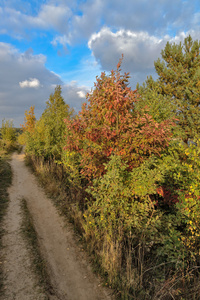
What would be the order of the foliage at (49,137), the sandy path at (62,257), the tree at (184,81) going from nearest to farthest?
the sandy path at (62,257), the foliage at (49,137), the tree at (184,81)

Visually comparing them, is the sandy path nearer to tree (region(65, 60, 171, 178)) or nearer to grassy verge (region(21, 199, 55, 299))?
grassy verge (region(21, 199, 55, 299))

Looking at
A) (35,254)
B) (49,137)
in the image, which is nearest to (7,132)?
(49,137)

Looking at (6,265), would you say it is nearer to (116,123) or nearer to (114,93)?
(116,123)

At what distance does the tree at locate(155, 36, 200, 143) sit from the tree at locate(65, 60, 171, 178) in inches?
537

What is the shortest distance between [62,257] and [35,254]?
683 mm

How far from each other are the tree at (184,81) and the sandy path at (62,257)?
47.8ft

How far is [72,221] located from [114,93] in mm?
4481

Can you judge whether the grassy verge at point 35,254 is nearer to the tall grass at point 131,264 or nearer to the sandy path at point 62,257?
the sandy path at point 62,257

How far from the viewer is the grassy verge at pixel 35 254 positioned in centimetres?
352

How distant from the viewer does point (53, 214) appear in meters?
6.59

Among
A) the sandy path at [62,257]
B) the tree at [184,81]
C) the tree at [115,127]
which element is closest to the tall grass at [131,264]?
the sandy path at [62,257]

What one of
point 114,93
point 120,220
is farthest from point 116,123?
point 120,220

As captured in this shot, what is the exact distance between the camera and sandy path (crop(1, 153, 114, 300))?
3.48m

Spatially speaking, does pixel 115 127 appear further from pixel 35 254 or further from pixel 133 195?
pixel 35 254
